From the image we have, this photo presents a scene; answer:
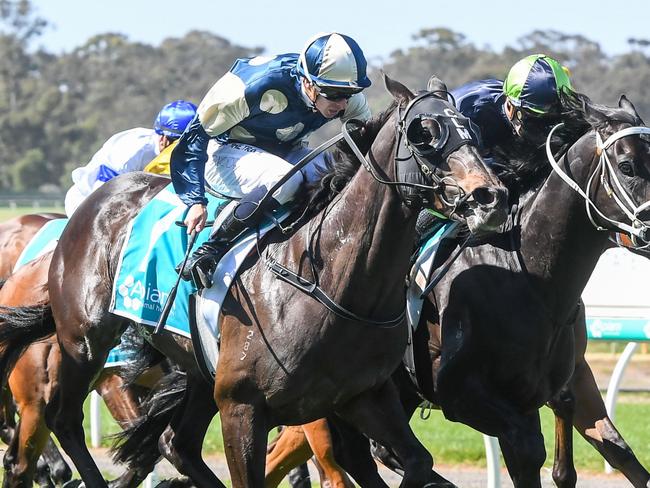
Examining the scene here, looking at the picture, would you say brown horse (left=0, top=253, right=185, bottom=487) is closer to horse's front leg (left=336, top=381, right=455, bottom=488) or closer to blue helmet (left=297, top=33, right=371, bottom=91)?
horse's front leg (left=336, top=381, right=455, bottom=488)

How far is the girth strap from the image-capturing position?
431 centimetres

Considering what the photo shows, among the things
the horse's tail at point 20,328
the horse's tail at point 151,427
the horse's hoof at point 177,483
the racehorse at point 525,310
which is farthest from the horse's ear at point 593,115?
the horse's tail at point 20,328

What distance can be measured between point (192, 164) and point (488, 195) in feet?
4.78

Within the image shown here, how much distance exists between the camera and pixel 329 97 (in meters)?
4.50

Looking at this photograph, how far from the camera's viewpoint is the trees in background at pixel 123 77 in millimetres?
51188

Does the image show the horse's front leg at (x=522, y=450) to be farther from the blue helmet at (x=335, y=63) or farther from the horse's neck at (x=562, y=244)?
the blue helmet at (x=335, y=63)

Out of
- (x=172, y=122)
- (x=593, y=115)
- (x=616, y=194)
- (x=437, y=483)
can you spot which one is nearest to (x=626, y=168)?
(x=616, y=194)

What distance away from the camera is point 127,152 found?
780 centimetres

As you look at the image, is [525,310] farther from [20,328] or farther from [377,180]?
[20,328]

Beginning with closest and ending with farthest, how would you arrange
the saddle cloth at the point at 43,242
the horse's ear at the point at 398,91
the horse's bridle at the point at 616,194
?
the horse's ear at the point at 398,91
the horse's bridle at the point at 616,194
the saddle cloth at the point at 43,242

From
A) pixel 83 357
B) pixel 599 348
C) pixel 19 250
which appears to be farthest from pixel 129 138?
pixel 599 348

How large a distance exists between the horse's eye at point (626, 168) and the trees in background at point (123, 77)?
43205mm

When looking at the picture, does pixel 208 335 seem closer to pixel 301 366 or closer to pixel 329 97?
pixel 301 366

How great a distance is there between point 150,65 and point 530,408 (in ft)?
188
